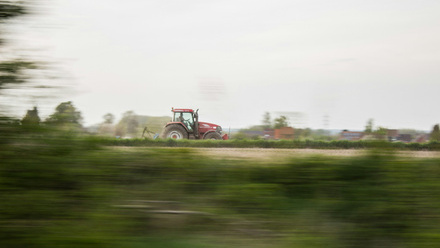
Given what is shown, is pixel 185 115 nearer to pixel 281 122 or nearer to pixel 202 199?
pixel 281 122

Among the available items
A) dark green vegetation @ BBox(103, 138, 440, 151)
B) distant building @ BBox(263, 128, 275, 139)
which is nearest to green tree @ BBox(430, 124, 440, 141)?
dark green vegetation @ BBox(103, 138, 440, 151)

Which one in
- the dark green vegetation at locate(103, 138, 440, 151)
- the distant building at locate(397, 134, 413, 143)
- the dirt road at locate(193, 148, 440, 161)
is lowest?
the dirt road at locate(193, 148, 440, 161)

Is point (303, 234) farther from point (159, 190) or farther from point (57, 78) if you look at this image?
point (57, 78)

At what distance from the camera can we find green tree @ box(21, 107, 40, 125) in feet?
9.48

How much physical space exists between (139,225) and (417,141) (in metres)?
2.56

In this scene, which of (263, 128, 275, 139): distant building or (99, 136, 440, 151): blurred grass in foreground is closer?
(99, 136, 440, 151): blurred grass in foreground

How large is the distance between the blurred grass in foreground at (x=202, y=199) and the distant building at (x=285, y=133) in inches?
18.1

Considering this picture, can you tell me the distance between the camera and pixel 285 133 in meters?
3.37

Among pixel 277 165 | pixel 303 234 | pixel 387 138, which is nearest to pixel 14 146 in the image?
pixel 277 165

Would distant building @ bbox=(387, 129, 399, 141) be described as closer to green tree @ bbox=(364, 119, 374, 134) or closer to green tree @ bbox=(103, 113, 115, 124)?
green tree @ bbox=(364, 119, 374, 134)

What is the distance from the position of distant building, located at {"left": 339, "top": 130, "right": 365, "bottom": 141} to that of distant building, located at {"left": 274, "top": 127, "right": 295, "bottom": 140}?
46 centimetres

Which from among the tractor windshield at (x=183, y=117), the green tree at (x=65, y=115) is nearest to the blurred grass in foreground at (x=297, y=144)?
the green tree at (x=65, y=115)

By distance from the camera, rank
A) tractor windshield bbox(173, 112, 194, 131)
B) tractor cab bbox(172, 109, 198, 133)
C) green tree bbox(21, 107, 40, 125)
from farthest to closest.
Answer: tractor windshield bbox(173, 112, 194, 131) < tractor cab bbox(172, 109, 198, 133) < green tree bbox(21, 107, 40, 125)

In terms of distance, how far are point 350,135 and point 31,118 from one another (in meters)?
2.78
